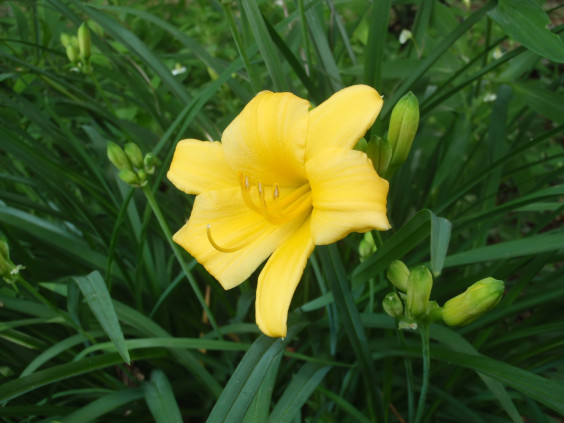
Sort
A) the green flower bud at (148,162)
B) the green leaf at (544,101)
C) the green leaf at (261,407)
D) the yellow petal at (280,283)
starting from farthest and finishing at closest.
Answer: the green leaf at (544,101), the green flower bud at (148,162), the green leaf at (261,407), the yellow petal at (280,283)

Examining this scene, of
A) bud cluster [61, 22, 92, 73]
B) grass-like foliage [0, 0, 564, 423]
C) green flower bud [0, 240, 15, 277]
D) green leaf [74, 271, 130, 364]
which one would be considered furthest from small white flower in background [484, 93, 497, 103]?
green flower bud [0, 240, 15, 277]

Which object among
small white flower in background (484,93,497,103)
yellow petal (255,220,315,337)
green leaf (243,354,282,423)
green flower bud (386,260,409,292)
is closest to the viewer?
yellow petal (255,220,315,337)

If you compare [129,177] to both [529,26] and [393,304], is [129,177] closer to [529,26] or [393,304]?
[393,304]

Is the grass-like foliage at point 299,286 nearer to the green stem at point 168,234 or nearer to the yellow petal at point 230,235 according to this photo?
the green stem at point 168,234

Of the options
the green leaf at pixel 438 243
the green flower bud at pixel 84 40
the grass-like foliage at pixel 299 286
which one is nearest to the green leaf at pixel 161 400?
the grass-like foliage at pixel 299 286

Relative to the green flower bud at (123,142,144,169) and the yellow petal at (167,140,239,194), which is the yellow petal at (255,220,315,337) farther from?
the green flower bud at (123,142,144,169)

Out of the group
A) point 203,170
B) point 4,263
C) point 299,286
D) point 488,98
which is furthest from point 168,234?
point 488,98
